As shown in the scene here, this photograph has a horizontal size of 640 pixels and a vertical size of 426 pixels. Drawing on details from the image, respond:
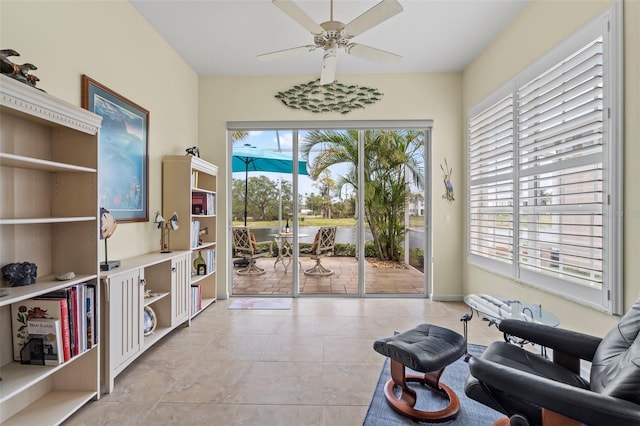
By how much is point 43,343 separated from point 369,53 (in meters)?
3.06

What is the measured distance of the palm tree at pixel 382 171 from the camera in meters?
4.24

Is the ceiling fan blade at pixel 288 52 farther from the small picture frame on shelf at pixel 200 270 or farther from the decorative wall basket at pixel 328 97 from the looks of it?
the small picture frame on shelf at pixel 200 270

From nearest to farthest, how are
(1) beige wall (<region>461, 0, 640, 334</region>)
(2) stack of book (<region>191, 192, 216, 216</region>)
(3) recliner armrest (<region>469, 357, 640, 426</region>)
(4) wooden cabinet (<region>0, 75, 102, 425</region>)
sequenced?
(3) recliner armrest (<region>469, 357, 640, 426</region>) < (4) wooden cabinet (<region>0, 75, 102, 425</region>) < (1) beige wall (<region>461, 0, 640, 334</region>) < (2) stack of book (<region>191, 192, 216, 216</region>)

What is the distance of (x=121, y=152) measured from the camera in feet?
8.66

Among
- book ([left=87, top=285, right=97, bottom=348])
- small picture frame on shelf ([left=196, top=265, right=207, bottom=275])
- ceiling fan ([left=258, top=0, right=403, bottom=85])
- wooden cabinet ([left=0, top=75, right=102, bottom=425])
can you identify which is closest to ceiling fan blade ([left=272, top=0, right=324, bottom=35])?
ceiling fan ([left=258, top=0, right=403, bottom=85])

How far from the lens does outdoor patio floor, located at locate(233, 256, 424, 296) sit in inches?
169

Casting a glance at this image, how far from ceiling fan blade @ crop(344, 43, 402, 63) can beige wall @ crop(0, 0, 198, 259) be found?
2005 mm

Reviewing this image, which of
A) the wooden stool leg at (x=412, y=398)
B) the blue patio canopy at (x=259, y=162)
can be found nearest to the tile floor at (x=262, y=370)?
the wooden stool leg at (x=412, y=398)

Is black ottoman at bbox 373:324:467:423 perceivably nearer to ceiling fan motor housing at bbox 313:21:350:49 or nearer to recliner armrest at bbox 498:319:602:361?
recliner armrest at bbox 498:319:602:361

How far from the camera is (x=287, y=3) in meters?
2.05

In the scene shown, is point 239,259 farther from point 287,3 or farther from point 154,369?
point 287,3

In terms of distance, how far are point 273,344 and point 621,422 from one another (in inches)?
92.1

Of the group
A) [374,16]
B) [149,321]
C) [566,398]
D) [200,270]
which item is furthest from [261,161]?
[566,398]

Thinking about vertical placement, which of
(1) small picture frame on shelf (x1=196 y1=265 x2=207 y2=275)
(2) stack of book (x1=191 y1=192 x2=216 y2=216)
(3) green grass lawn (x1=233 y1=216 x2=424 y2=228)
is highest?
(2) stack of book (x1=191 y1=192 x2=216 y2=216)
